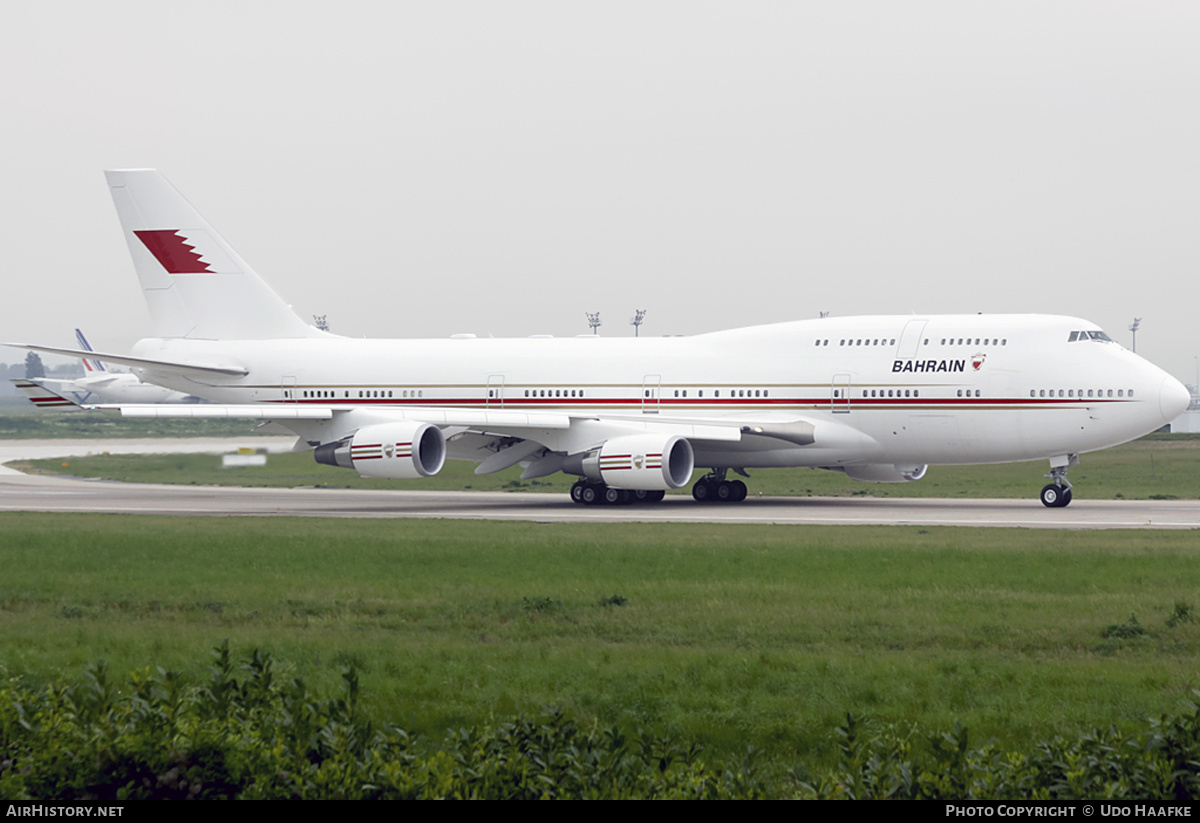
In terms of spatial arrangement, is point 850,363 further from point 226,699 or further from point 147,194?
point 226,699

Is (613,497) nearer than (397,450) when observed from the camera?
No

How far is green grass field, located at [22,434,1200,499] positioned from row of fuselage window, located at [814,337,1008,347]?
6.65 metres

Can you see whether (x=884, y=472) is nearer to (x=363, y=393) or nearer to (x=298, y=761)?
(x=363, y=393)

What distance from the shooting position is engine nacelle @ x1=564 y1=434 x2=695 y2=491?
113ft

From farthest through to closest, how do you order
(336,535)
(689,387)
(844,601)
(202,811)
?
(689,387) → (336,535) → (844,601) → (202,811)

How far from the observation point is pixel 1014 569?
19766mm

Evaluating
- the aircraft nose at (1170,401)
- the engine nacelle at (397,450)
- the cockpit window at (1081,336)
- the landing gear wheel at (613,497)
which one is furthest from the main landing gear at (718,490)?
the aircraft nose at (1170,401)

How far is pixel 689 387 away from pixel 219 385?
16087mm

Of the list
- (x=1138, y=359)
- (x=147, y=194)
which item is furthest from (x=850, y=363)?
(x=147, y=194)

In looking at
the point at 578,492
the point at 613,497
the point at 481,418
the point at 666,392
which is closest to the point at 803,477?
the point at 666,392

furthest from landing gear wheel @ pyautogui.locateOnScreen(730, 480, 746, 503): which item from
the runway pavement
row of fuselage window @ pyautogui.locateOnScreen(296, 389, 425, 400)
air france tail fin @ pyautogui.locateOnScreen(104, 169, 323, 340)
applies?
air france tail fin @ pyautogui.locateOnScreen(104, 169, 323, 340)

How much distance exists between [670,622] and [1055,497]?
22.3 m

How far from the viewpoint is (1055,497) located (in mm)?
35062

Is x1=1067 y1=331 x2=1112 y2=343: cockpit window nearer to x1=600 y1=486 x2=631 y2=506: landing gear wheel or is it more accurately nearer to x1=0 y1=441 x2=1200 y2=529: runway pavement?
x1=0 y1=441 x2=1200 y2=529: runway pavement
